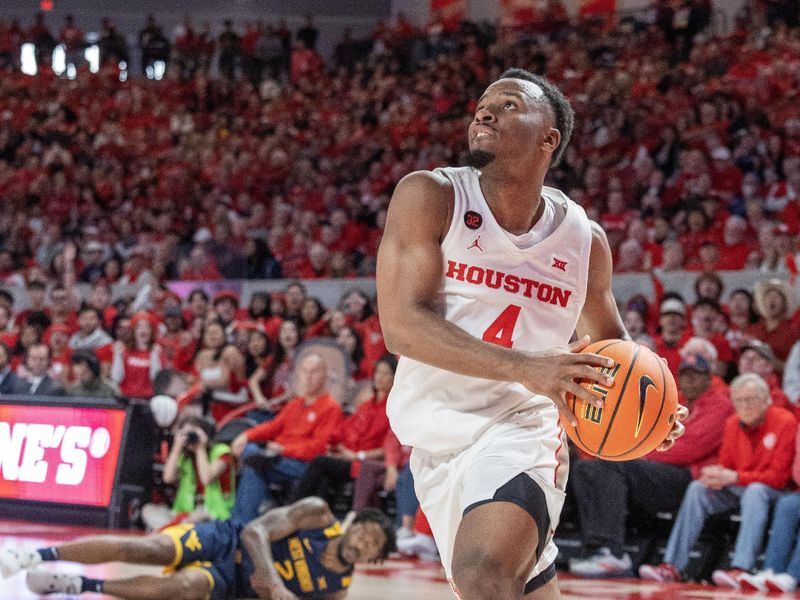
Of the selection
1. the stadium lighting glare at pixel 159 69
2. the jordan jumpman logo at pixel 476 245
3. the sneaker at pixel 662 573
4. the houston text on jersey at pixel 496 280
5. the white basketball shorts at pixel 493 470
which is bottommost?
the sneaker at pixel 662 573

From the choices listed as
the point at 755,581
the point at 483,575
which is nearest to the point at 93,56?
the point at 755,581

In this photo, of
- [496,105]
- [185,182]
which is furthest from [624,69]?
[496,105]

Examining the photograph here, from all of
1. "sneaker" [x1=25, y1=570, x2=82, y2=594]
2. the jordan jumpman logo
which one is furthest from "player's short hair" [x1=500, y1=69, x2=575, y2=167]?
"sneaker" [x1=25, y1=570, x2=82, y2=594]

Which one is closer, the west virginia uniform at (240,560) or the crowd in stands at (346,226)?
the west virginia uniform at (240,560)

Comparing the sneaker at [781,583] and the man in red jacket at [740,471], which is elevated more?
the man in red jacket at [740,471]

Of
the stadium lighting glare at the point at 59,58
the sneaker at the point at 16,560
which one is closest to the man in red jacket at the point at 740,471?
the sneaker at the point at 16,560

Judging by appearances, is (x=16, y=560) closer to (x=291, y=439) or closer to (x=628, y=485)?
(x=291, y=439)

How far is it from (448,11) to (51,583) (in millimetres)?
18412

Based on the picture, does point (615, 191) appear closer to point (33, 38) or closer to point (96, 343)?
point (96, 343)

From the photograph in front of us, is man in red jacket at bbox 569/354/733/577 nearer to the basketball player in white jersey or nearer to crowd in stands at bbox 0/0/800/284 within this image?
crowd in stands at bbox 0/0/800/284

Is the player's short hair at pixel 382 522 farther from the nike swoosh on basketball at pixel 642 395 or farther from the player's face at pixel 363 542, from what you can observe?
the nike swoosh on basketball at pixel 642 395

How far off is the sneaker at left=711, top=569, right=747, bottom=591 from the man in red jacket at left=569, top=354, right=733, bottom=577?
1.87 feet

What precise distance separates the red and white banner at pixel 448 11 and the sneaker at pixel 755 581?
16.2 metres

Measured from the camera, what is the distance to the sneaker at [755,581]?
282 inches
